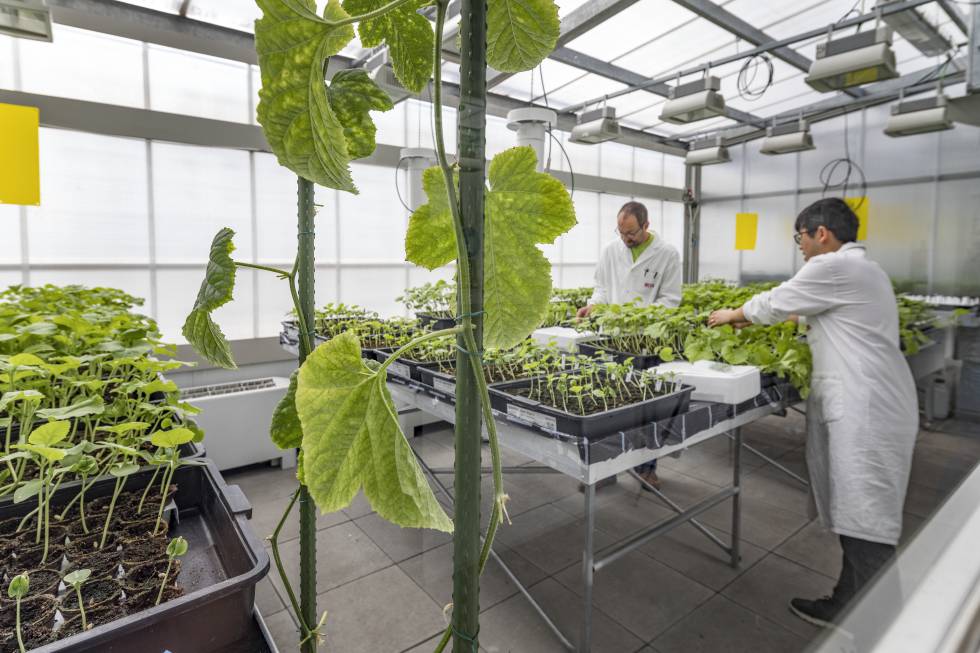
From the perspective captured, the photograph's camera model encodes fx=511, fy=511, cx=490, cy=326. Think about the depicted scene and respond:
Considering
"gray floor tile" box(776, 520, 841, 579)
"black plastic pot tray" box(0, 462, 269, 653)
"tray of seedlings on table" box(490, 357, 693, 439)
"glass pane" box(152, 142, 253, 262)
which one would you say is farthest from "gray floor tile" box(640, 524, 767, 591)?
"glass pane" box(152, 142, 253, 262)

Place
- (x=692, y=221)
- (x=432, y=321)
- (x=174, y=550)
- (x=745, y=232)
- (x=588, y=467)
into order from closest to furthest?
(x=174, y=550)
(x=588, y=467)
(x=432, y=321)
(x=745, y=232)
(x=692, y=221)

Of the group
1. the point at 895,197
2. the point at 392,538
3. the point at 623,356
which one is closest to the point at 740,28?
the point at 895,197

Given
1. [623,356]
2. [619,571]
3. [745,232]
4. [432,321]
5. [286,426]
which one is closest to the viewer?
[286,426]

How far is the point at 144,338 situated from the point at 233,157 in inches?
92.4

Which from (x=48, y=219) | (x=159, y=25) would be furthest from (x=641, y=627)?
(x=159, y=25)

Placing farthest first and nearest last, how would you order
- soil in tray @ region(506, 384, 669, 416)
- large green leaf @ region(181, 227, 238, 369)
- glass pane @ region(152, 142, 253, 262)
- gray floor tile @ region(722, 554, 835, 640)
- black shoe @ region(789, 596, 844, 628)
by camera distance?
glass pane @ region(152, 142, 253, 262) → gray floor tile @ region(722, 554, 835, 640) → black shoe @ region(789, 596, 844, 628) → soil in tray @ region(506, 384, 669, 416) → large green leaf @ region(181, 227, 238, 369)

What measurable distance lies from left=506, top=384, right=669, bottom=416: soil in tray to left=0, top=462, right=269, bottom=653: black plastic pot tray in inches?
35.7

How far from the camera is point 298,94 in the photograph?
1.09ft

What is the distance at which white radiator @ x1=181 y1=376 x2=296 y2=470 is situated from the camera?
315 centimetres

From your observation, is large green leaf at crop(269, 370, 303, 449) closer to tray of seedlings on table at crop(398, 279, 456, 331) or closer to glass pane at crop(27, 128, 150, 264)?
tray of seedlings on table at crop(398, 279, 456, 331)

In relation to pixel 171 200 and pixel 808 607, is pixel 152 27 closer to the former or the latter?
pixel 171 200

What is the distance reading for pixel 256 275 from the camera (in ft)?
11.8

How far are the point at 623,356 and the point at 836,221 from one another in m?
1.06

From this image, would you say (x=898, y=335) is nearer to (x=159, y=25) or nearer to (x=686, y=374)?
(x=686, y=374)
